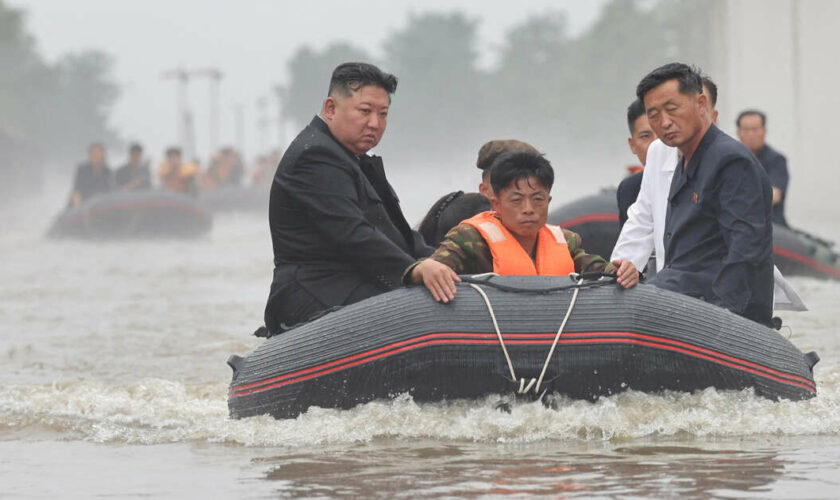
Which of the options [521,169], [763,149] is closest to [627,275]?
[521,169]

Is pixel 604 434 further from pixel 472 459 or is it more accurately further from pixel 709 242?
pixel 709 242

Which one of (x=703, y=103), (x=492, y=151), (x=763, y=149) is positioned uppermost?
(x=763, y=149)

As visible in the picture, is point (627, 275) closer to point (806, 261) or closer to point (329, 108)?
point (329, 108)

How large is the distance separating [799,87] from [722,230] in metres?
27.3

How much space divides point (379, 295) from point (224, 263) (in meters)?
13.9

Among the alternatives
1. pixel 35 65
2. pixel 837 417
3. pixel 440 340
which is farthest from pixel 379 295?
pixel 35 65

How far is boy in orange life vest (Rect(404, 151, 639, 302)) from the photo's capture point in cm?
553

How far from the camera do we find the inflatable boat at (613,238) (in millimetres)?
10750

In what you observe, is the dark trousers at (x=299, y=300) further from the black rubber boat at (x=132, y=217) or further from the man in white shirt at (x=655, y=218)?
the black rubber boat at (x=132, y=217)

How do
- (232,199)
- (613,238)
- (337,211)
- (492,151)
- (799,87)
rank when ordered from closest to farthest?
(337,211), (492,151), (613,238), (799,87), (232,199)

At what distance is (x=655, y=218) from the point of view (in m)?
6.55

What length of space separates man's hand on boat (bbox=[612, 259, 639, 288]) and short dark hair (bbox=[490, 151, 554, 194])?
1.30ft

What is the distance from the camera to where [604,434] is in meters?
5.41

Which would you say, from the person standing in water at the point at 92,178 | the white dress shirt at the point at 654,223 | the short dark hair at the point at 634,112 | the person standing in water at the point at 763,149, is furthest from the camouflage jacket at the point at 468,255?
the person standing in water at the point at 92,178
